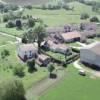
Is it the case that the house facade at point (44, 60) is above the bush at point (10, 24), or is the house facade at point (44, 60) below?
below

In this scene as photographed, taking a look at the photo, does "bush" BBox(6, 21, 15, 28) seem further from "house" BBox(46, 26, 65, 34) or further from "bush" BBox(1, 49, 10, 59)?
"bush" BBox(1, 49, 10, 59)

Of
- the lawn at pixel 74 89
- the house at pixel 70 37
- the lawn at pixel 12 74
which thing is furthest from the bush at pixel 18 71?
the house at pixel 70 37

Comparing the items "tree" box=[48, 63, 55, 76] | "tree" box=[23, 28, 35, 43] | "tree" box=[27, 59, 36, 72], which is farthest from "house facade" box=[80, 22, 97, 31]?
"tree" box=[48, 63, 55, 76]

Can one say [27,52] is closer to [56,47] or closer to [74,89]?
[56,47]

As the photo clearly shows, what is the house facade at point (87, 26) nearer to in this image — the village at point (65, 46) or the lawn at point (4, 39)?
the village at point (65, 46)

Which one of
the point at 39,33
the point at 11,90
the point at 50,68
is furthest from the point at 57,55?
the point at 11,90

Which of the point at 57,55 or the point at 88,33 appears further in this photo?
the point at 88,33

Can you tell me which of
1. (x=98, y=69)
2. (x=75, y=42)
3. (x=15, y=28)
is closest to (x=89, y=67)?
(x=98, y=69)
